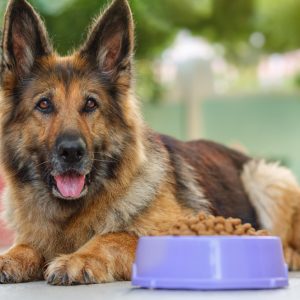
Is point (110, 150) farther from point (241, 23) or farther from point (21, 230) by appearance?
point (241, 23)

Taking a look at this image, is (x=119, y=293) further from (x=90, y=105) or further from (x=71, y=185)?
(x=90, y=105)

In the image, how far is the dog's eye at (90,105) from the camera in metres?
3.60

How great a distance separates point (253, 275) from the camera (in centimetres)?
286

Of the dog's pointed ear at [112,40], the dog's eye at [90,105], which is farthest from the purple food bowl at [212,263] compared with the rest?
the dog's pointed ear at [112,40]

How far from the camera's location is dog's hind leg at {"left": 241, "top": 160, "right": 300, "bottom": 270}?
4613 mm

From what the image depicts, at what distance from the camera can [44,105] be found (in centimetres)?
359

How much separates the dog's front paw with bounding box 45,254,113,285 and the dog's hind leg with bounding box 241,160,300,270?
1.59 meters

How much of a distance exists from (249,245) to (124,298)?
0.50 metres

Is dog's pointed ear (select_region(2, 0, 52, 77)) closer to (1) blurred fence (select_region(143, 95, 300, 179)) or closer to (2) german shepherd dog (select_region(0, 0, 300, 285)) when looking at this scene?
(2) german shepherd dog (select_region(0, 0, 300, 285))

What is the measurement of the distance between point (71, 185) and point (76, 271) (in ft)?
1.64

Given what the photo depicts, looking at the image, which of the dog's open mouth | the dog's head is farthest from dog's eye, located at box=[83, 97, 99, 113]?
the dog's open mouth

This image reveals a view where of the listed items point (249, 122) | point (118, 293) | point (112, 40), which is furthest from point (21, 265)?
point (249, 122)

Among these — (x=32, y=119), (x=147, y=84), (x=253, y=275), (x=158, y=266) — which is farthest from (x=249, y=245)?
(x=147, y=84)

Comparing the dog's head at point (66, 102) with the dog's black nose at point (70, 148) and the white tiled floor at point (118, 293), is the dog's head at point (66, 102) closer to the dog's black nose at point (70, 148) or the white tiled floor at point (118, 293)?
the dog's black nose at point (70, 148)
